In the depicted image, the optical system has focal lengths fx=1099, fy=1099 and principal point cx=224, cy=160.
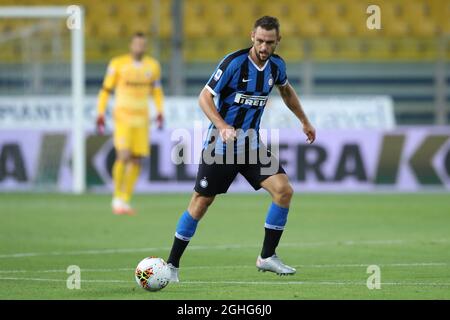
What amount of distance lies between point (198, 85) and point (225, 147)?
44.0ft

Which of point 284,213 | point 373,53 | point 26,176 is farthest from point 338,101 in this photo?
point 284,213

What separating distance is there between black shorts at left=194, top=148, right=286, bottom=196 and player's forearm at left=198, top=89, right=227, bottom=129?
0.42 m

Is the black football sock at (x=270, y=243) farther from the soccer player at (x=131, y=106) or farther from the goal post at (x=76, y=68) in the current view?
the goal post at (x=76, y=68)

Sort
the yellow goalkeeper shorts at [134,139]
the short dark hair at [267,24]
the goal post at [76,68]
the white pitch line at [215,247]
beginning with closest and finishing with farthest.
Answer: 1. the short dark hair at [267,24]
2. the white pitch line at [215,247]
3. the yellow goalkeeper shorts at [134,139]
4. the goal post at [76,68]

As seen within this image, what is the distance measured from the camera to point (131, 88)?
661 inches

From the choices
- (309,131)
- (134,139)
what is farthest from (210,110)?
(134,139)

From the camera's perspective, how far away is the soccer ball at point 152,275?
8.30m

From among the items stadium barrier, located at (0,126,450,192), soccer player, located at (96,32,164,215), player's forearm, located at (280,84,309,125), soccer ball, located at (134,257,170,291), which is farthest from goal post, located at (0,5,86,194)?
soccer ball, located at (134,257,170,291)

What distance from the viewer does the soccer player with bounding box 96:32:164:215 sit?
1650cm

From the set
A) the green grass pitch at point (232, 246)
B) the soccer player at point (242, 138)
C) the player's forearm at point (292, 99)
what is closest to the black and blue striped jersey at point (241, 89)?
the soccer player at point (242, 138)

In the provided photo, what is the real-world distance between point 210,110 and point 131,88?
8.03m

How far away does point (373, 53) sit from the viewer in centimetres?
2341

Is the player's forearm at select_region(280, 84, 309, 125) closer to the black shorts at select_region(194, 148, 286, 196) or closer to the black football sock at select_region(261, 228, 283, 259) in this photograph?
the black shorts at select_region(194, 148, 286, 196)

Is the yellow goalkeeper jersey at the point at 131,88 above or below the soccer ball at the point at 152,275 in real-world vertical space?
above
